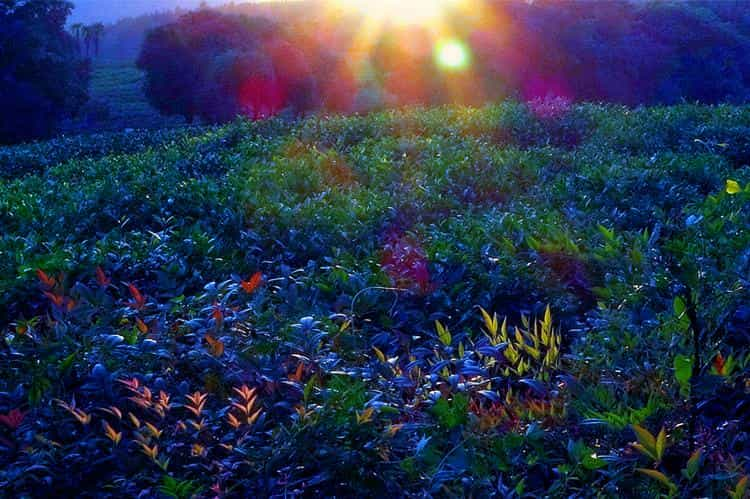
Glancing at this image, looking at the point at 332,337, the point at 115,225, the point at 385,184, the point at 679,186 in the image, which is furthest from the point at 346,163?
the point at 332,337

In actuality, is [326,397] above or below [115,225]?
above

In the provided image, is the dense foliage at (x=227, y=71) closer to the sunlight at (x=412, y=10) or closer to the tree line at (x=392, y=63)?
the tree line at (x=392, y=63)

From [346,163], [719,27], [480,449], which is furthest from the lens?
[719,27]

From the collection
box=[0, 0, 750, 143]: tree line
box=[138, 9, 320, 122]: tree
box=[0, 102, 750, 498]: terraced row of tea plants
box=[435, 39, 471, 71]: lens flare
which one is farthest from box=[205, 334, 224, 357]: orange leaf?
box=[138, 9, 320, 122]: tree

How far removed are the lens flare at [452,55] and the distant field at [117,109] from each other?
37.5 feet

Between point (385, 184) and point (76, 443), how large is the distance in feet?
13.4

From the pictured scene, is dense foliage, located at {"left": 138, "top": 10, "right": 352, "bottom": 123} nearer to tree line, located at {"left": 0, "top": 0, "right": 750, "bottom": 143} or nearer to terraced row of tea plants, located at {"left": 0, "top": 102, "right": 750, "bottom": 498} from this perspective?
Result: tree line, located at {"left": 0, "top": 0, "right": 750, "bottom": 143}

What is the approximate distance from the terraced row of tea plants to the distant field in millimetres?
30114

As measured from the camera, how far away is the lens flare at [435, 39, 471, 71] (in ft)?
95.5

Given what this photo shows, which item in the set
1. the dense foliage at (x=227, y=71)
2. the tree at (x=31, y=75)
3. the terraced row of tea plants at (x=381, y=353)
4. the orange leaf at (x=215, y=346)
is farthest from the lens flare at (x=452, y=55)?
the orange leaf at (x=215, y=346)

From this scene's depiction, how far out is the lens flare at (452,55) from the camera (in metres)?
29.1

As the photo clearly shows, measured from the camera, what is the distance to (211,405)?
2.41 m

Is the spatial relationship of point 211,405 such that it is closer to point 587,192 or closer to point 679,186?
point 587,192

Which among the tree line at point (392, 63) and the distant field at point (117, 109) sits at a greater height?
the tree line at point (392, 63)
